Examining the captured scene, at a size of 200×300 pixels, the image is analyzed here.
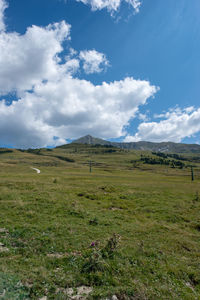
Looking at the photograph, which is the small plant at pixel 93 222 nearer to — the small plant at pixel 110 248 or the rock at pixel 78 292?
the small plant at pixel 110 248

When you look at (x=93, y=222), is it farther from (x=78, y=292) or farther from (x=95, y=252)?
(x=78, y=292)

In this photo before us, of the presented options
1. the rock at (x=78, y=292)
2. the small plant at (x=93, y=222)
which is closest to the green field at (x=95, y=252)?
the small plant at (x=93, y=222)

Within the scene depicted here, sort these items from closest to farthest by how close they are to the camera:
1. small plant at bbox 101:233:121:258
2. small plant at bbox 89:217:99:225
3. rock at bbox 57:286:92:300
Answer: rock at bbox 57:286:92:300
small plant at bbox 101:233:121:258
small plant at bbox 89:217:99:225

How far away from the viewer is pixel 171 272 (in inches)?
399

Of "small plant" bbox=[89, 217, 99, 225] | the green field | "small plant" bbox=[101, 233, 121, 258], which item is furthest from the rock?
"small plant" bbox=[89, 217, 99, 225]

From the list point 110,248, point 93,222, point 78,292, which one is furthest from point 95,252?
point 93,222

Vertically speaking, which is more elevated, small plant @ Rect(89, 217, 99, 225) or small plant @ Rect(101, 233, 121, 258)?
small plant @ Rect(101, 233, 121, 258)

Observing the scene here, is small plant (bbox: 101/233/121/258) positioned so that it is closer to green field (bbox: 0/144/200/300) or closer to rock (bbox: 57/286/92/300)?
green field (bbox: 0/144/200/300)

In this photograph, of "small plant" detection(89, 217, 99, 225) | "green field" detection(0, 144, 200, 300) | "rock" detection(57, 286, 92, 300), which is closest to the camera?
"rock" detection(57, 286, 92, 300)

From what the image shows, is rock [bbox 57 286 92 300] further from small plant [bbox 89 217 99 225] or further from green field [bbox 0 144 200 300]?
small plant [bbox 89 217 99 225]

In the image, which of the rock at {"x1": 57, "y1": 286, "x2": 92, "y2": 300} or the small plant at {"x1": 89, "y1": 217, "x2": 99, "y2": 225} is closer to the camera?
the rock at {"x1": 57, "y1": 286, "x2": 92, "y2": 300}

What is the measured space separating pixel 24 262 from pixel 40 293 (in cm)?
279

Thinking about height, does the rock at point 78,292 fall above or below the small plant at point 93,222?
above

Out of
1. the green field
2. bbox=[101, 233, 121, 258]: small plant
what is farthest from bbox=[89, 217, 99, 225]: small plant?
bbox=[101, 233, 121, 258]: small plant
